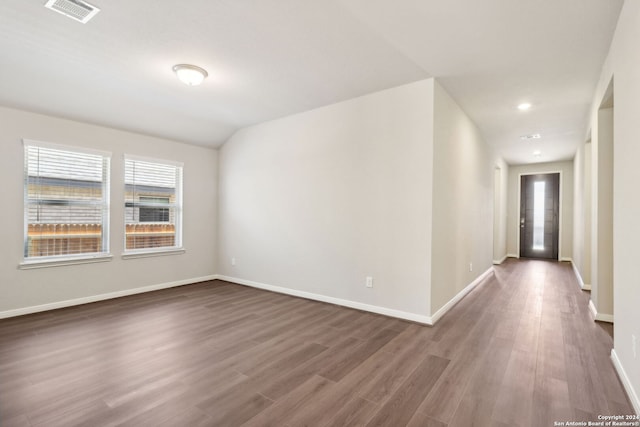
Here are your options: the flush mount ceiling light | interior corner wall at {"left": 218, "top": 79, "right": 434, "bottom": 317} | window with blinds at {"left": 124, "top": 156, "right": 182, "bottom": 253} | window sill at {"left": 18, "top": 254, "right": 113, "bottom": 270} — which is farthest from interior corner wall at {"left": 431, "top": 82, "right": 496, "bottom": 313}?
window sill at {"left": 18, "top": 254, "right": 113, "bottom": 270}

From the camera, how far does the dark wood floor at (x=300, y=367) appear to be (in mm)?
1897

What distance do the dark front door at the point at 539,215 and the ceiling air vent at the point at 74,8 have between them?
1014 cm

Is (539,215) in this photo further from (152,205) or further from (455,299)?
(152,205)

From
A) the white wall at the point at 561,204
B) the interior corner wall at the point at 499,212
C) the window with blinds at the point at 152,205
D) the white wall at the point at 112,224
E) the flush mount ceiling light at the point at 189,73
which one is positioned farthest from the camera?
the white wall at the point at 561,204

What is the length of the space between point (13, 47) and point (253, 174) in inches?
122

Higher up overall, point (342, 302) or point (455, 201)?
point (455, 201)

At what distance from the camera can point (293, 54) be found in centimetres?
300

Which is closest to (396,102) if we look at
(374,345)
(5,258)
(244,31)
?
(244,31)

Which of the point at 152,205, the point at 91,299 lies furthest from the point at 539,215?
the point at 91,299

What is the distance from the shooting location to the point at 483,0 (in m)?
2.20

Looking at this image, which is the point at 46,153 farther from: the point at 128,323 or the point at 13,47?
the point at 128,323

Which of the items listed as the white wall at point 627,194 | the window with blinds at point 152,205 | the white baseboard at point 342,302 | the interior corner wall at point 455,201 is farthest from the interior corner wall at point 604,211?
the window with blinds at point 152,205

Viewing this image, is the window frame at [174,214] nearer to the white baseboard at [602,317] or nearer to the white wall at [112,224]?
the white wall at [112,224]

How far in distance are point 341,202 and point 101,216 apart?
346 centimetres
